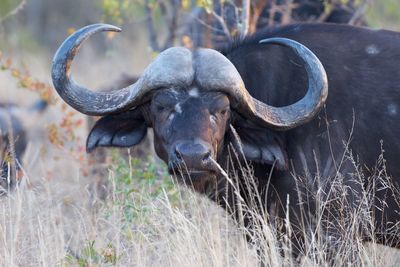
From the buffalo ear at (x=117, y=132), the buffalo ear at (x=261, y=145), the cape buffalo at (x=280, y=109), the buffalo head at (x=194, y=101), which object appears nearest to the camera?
the buffalo head at (x=194, y=101)

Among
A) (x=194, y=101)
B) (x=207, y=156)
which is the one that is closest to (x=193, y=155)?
(x=207, y=156)

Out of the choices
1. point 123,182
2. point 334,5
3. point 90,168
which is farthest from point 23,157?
point 334,5

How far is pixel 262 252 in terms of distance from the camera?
554 centimetres

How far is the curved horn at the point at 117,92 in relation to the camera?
5.29 meters

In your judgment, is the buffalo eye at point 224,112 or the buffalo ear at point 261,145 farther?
the buffalo ear at point 261,145

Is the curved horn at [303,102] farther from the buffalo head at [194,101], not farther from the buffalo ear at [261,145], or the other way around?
the buffalo ear at [261,145]

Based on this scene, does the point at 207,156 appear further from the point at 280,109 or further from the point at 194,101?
the point at 280,109

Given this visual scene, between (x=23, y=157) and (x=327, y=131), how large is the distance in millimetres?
4041

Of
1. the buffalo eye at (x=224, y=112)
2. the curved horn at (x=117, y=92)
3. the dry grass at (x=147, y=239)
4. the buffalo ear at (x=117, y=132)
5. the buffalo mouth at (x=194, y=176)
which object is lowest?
the dry grass at (x=147, y=239)

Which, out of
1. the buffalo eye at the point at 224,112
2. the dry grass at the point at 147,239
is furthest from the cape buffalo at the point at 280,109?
the dry grass at the point at 147,239

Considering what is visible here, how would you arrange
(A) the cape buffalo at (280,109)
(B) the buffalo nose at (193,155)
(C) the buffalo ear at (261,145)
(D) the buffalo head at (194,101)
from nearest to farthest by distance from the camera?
1. (B) the buffalo nose at (193,155)
2. (D) the buffalo head at (194,101)
3. (A) the cape buffalo at (280,109)
4. (C) the buffalo ear at (261,145)

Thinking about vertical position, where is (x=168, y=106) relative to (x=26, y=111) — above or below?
above

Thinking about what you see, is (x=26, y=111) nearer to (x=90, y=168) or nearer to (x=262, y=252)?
(x=90, y=168)

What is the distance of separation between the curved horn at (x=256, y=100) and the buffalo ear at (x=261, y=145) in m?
0.14
